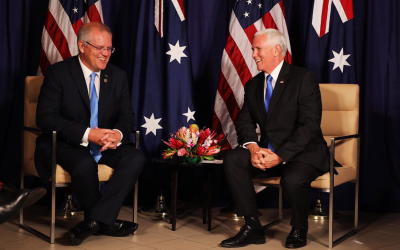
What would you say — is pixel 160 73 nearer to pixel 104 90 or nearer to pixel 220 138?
pixel 220 138

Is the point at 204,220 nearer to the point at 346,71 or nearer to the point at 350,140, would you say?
the point at 350,140

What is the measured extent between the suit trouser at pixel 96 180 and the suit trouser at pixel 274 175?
661mm

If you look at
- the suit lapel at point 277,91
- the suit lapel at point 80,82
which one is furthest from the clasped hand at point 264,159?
the suit lapel at point 80,82

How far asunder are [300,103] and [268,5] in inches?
52.0

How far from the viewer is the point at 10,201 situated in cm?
300

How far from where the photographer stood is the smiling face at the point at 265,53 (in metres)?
4.01

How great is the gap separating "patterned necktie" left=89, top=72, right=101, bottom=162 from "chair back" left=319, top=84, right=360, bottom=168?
1.65 m

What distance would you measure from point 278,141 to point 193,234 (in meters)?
0.89

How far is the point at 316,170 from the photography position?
12.4 ft

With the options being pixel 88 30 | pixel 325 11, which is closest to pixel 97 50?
pixel 88 30

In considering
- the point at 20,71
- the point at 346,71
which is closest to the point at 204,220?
the point at 346,71

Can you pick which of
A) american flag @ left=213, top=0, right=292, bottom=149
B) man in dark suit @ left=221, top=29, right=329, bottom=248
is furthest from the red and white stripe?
man in dark suit @ left=221, top=29, right=329, bottom=248

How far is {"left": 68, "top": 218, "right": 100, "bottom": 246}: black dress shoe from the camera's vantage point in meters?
3.61

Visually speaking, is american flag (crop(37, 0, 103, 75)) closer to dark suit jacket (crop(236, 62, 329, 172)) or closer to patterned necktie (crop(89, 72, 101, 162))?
patterned necktie (crop(89, 72, 101, 162))
